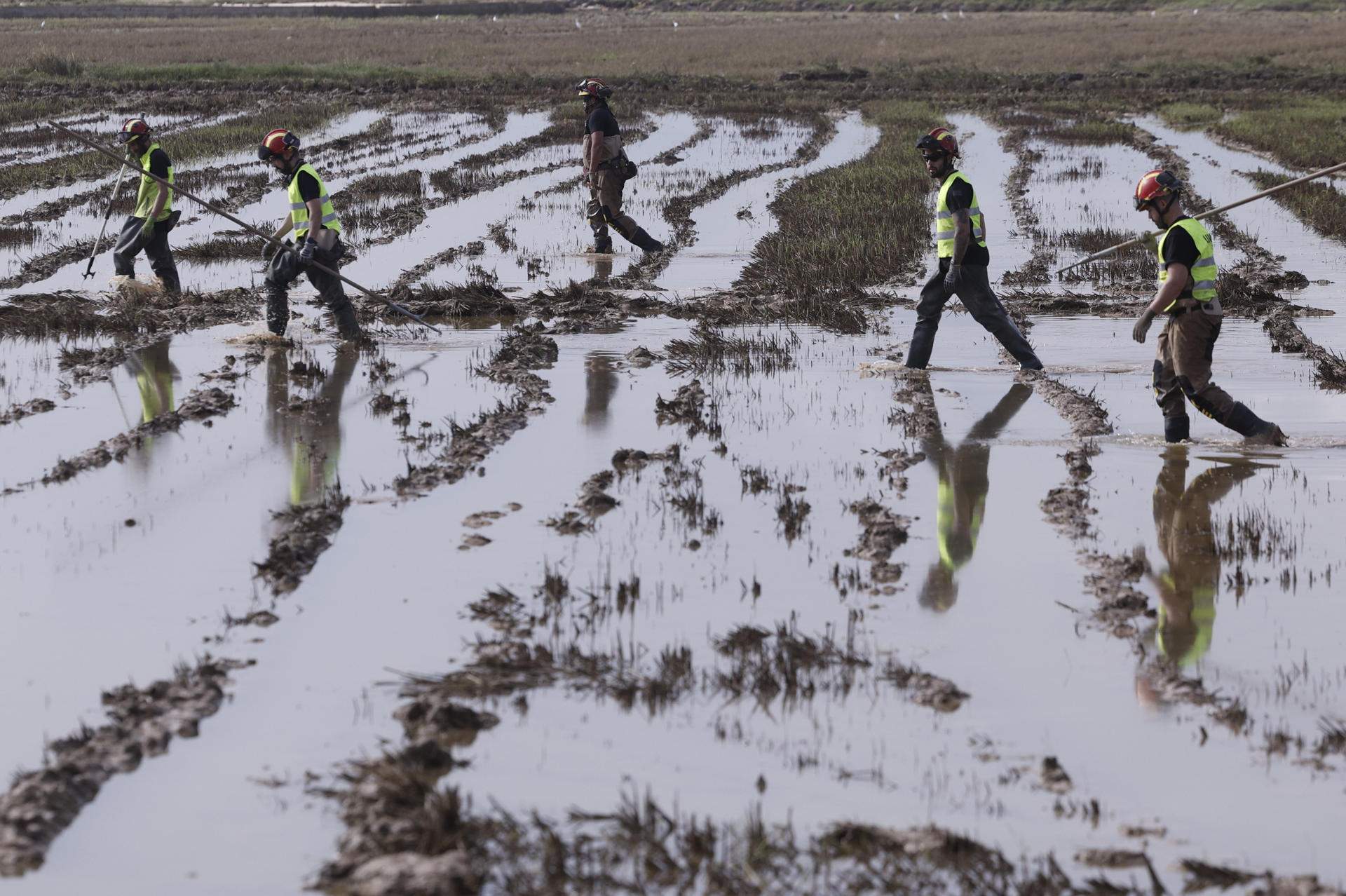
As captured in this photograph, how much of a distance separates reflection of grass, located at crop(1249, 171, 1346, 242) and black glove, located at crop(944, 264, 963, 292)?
7.81 metres

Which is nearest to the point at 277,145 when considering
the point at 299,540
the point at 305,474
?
the point at 305,474

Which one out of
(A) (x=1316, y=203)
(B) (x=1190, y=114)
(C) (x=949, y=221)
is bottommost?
(C) (x=949, y=221)

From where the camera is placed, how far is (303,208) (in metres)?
10.4

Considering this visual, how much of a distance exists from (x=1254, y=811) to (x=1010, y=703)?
2.93 ft

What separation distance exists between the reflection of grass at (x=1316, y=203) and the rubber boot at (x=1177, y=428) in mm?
8413

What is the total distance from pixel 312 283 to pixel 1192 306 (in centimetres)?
593

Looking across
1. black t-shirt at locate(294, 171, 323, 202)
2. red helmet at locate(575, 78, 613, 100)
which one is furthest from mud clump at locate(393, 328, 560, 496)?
red helmet at locate(575, 78, 613, 100)

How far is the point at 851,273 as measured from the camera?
13.3m

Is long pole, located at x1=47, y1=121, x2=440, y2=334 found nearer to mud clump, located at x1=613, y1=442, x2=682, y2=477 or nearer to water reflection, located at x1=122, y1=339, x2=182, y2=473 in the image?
water reflection, located at x1=122, y1=339, x2=182, y2=473

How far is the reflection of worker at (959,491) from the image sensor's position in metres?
6.02

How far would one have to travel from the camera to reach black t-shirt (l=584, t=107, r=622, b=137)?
14430 millimetres

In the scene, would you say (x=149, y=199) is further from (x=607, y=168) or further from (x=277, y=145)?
(x=607, y=168)

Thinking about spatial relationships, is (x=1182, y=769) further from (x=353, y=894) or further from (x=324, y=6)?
(x=324, y=6)

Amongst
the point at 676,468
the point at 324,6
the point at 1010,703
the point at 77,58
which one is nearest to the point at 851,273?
the point at 676,468
